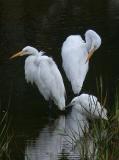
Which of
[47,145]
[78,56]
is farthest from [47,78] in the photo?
[47,145]

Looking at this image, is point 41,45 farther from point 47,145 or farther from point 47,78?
point 47,145

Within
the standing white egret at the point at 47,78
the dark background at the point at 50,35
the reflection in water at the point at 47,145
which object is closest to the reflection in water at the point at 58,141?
the reflection in water at the point at 47,145

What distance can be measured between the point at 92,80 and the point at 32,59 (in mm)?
1242

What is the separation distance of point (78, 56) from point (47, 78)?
102 cm

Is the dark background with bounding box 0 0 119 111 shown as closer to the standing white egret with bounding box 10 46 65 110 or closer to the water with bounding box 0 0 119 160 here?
the water with bounding box 0 0 119 160

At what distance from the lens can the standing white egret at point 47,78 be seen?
9477 mm

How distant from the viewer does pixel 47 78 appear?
9625 millimetres

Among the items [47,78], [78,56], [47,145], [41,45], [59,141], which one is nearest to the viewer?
[47,145]

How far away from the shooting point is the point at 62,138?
26.3 ft

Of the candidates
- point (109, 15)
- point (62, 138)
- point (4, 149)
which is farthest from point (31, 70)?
point (109, 15)

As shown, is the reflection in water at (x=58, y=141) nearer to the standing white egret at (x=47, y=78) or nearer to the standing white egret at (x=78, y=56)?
the standing white egret at (x=47, y=78)

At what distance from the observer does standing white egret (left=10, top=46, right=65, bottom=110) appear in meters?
9.48

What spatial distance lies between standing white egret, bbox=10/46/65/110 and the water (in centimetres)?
24

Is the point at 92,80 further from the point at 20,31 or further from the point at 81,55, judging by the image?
the point at 20,31
